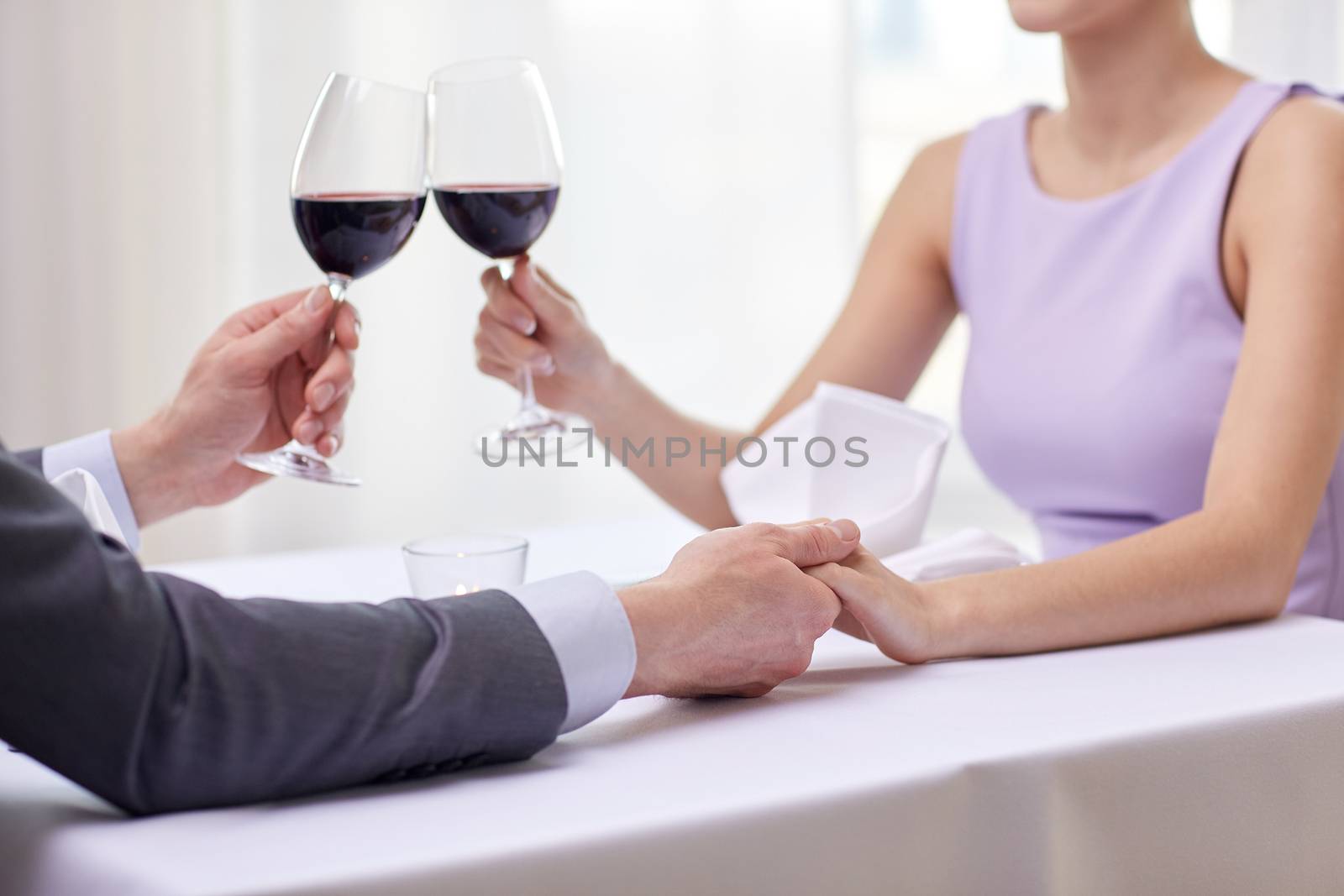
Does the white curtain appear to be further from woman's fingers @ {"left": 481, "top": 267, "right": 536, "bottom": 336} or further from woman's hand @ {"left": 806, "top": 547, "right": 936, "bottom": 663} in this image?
woman's hand @ {"left": 806, "top": 547, "right": 936, "bottom": 663}

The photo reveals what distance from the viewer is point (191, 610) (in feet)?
2.39

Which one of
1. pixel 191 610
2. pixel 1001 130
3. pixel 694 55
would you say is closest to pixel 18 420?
pixel 694 55

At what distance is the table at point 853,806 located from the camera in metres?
0.67

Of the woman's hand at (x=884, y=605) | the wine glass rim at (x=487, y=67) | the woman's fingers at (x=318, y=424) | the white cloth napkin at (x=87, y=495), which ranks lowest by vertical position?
the woman's hand at (x=884, y=605)

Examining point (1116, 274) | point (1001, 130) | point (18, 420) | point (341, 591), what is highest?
point (1001, 130)

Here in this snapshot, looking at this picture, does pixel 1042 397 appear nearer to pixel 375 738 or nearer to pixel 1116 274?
pixel 1116 274

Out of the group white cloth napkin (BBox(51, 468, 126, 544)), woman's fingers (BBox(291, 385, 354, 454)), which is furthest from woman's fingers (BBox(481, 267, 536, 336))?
white cloth napkin (BBox(51, 468, 126, 544))

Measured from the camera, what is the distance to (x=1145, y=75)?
1658 mm

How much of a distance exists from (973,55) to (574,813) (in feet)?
11.9

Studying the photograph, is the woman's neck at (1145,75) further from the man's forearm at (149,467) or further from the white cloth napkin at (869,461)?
the man's forearm at (149,467)

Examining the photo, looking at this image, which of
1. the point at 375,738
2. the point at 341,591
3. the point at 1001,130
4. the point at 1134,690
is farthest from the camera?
the point at 1001,130

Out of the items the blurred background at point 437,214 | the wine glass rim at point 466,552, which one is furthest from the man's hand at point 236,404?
the blurred background at point 437,214

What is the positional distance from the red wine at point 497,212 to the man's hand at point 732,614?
0.50 meters

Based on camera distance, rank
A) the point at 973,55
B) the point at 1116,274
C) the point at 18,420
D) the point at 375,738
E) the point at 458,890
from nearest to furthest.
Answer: the point at 458,890 < the point at 375,738 < the point at 1116,274 < the point at 18,420 < the point at 973,55
